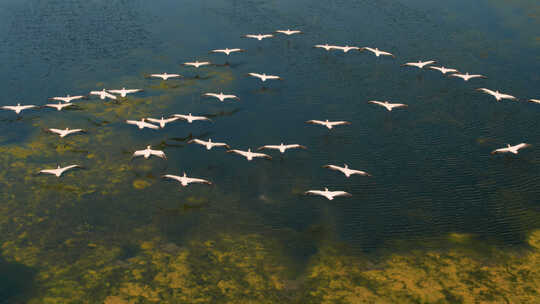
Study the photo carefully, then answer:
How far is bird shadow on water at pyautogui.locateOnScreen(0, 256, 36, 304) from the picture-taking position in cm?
5359

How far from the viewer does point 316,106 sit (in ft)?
318

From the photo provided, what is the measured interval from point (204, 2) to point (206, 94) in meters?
67.8

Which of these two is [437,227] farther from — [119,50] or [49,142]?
[119,50]

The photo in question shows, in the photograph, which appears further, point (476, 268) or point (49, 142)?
point (49, 142)

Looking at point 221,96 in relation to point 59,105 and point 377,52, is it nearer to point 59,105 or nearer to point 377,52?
point 59,105

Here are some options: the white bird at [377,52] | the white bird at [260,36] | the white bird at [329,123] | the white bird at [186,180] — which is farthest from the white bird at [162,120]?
the white bird at [377,52]

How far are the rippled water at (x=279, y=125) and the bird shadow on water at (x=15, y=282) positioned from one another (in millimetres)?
436

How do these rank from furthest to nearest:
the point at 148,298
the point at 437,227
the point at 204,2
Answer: the point at 204,2, the point at 437,227, the point at 148,298

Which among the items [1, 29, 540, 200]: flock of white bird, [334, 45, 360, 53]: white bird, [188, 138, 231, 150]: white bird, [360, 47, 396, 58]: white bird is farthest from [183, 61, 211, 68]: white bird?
[360, 47, 396, 58]: white bird

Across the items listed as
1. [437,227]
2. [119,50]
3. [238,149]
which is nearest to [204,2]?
[119,50]

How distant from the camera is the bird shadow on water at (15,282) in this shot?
53.6 metres

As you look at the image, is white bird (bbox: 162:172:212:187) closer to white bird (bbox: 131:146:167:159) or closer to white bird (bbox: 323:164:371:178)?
white bird (bbox: 131:146:167:159)

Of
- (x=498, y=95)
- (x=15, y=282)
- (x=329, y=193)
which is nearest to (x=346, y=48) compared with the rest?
(x=498, y=95)

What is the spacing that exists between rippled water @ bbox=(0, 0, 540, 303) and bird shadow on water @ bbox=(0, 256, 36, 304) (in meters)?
0.44
